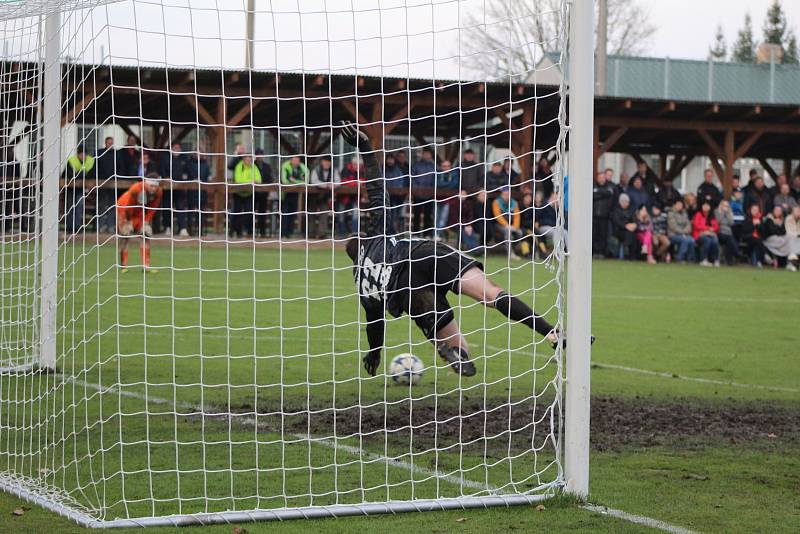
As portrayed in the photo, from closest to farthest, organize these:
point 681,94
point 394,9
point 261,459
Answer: point 394,9, point 261,459, point 681,94

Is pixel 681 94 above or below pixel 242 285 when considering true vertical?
above

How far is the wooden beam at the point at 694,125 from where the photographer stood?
3036cm

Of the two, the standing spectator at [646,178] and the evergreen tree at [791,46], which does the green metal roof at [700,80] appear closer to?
the standing spectator at [646,178]

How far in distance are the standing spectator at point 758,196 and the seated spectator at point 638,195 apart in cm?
279

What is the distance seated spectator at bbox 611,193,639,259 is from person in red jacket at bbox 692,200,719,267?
5.00 ft

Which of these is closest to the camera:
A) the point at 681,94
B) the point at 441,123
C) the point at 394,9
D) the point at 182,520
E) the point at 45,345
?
the point at 182,520

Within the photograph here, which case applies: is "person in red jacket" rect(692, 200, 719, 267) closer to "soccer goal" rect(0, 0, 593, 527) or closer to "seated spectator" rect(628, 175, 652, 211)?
"seated spectator" rect(628, 175, 652, 211)

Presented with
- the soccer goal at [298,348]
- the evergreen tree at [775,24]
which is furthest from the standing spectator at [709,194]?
the evergreen tree at [775,24]

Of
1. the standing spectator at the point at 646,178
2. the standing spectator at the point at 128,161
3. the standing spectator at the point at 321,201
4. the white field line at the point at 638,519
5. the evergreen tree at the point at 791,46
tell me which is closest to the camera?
the white field line at the point at 638,519

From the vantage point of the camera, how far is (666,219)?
2720cm

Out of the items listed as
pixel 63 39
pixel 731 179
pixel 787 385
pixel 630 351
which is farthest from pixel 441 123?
pixel 63 39

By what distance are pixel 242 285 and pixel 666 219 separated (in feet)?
43.1

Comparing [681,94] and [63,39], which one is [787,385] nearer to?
[63,39]

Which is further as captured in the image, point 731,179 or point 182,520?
point 731,179
